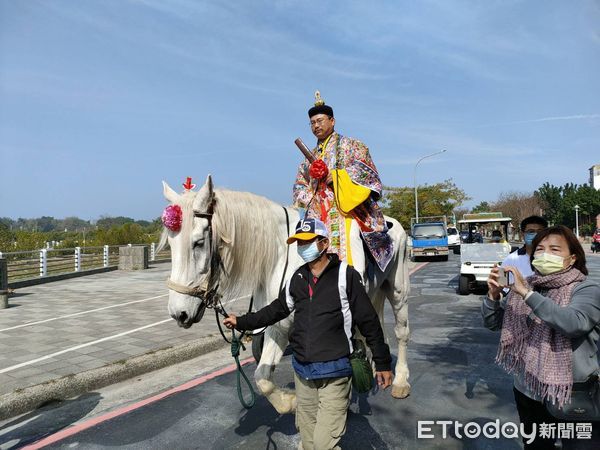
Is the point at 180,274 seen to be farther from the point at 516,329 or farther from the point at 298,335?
the point at 516,329

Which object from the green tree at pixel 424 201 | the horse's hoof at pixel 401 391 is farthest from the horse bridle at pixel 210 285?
the green tree at pixel 424 201

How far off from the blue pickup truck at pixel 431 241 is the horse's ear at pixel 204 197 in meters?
20.8

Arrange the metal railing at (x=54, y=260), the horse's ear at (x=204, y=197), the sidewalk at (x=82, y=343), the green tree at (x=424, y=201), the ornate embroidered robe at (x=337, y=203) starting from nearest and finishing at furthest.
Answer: the horse's ear at (x=204, y=197) → the ornate embroidered robe at (x=337, y=203) → the sidewalk at (x=82, y=343) → the metal railing at (x=54, y=260) → the green tree at (x=424, y=201)

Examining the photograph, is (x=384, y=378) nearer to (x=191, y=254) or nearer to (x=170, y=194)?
(x=191, y=254)

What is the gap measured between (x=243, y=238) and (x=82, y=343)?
14.7 feet

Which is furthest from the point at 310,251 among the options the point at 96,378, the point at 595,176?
the point at 595,176

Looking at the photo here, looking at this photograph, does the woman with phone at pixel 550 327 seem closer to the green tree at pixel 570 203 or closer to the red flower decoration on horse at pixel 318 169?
the red flower decoration on horse at pixel 318 169

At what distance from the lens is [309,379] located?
8.24 ft

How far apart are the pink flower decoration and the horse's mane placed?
5cm

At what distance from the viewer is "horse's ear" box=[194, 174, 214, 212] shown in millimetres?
2827

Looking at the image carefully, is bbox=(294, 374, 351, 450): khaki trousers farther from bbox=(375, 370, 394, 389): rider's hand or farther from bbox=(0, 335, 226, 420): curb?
bbox=(0, 335, 226, 420): curb

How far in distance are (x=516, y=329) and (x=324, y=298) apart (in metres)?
1.13

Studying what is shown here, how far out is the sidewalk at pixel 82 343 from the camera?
4.59 meters

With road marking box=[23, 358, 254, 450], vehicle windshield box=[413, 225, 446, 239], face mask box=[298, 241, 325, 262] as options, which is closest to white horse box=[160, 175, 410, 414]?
face mask box=[298, 241, 325, 262]
